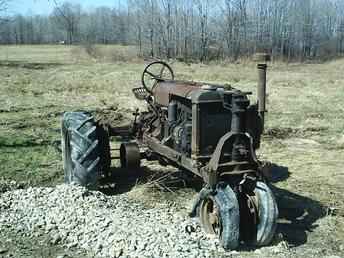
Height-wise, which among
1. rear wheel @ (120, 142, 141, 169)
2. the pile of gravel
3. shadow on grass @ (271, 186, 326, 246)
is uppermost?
Answer: rear wheel @ (120, 142, 141, 169)

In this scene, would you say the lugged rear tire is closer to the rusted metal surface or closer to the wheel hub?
the rusted metal surface

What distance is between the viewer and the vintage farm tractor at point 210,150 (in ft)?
16.3

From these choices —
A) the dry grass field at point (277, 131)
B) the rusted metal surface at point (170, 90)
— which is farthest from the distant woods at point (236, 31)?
the rusted metal surface at point (170, 90)

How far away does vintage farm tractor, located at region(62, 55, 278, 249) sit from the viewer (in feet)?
16.3

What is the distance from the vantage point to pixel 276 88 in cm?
1611

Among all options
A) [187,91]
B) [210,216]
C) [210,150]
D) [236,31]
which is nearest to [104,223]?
[210,216]

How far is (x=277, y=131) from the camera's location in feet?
35.3

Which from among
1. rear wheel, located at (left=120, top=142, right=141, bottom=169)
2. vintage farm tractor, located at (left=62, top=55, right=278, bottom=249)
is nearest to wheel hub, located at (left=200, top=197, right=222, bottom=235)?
vintage farm tractor, located at (left=62, top=55, right=278, bottom=249)

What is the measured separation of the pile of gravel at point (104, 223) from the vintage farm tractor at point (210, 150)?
0.96 feet

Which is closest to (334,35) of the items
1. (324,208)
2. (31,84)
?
(31,84)

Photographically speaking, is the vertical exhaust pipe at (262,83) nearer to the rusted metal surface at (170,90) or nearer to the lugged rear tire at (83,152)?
the rusted metal surface at (170,90)

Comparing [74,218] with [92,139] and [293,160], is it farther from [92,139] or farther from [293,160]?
[293,160]

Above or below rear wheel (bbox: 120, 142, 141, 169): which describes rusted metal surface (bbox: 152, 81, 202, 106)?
above

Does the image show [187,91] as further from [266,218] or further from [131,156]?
[266,218]
